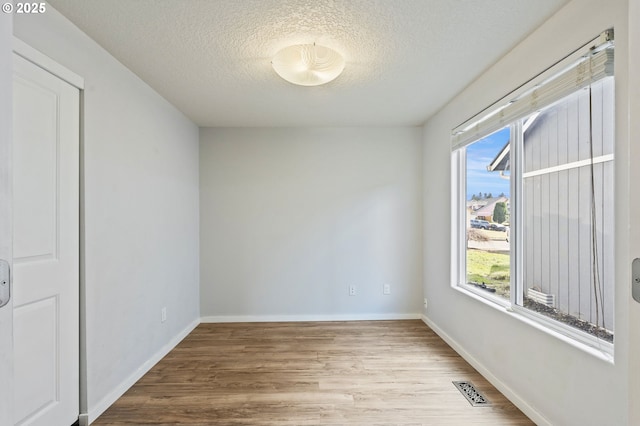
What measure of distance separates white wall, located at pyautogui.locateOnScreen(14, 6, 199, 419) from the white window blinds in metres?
2.77

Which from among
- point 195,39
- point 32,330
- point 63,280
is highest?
point 195,39

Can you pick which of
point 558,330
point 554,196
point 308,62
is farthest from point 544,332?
point 308,62

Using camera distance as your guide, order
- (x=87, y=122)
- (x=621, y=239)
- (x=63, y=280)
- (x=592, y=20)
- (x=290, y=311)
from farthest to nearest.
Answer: (x=290, y=311) → (x=87, y=122) → (x=63, y=280) → (x=592, y=20) → (x=621, y=239)

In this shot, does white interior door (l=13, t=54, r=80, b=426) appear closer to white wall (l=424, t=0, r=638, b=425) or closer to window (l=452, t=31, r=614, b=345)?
white wall (l=424, t=0, r=638, b=425)

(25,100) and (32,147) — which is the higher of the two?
(25,100)

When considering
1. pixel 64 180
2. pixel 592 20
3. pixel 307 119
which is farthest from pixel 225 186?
pixel 592 20

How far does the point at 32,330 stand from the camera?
164cm

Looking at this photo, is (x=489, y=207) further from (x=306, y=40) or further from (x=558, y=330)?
(x=306, y=40)

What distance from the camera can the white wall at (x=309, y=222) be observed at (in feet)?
12.8

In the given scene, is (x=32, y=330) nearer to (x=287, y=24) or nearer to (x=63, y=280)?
(x=63, y=280)

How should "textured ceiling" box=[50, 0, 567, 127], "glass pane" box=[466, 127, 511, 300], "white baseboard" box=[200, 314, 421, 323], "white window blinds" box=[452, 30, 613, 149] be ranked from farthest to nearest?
"white baseboard" box=[200, 314, 421, 323], "glass pane" box=[466, 127, 511, 300], "textured ceiling" box=[50, 0, 567, 127], "white window blinds" box=[452, 30, 613, 149]

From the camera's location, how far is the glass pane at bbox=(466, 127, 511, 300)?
8.03 feet

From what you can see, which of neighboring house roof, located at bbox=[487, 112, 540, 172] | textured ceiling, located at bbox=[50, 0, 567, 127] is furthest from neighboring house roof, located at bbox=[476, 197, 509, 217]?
textured ceiling, located at bbox=[50, 0, 567, 127]

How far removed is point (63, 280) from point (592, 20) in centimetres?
315
